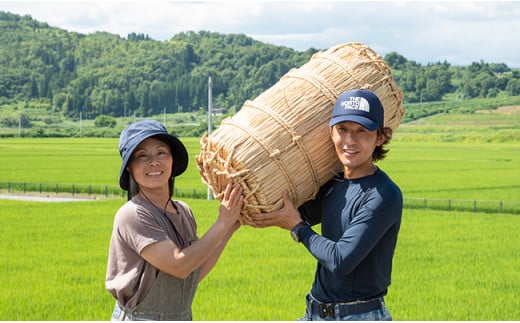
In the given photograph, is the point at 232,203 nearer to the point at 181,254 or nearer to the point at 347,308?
the point at 181,254

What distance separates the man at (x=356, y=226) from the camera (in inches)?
138

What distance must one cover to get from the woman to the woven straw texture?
8.8 inches

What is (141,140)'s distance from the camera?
138 inches

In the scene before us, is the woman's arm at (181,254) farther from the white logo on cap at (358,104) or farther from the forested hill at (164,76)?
the forested hill at (164,76)

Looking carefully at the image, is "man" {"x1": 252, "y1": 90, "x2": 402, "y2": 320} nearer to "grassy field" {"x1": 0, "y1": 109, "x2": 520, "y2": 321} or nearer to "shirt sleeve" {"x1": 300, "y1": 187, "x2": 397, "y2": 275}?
"shirt sleeve" {"x1": 300, "y1": 187, "x2": 397, "y2": 275}

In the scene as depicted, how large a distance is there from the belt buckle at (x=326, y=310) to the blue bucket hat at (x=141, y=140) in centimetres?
83

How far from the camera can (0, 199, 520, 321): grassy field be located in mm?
9984

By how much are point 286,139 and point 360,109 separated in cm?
40

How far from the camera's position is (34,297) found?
10.7 m

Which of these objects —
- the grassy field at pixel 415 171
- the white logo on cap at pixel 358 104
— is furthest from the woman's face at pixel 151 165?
the grassy field at pixel 415 171

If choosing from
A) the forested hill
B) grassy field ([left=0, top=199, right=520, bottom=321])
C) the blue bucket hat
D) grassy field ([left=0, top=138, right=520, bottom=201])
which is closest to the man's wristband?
the blue bucket hat

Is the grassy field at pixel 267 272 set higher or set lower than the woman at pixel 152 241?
lower

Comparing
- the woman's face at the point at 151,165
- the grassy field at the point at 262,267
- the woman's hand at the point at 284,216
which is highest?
the woman's face at the point at 151,165

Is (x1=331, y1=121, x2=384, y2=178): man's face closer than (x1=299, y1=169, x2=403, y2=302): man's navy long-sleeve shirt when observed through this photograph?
No
